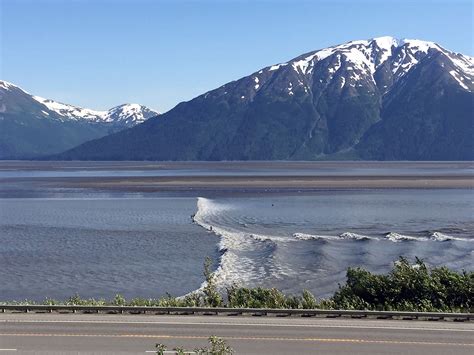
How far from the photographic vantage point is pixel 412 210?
324 ft

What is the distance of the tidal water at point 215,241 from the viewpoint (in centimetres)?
4991

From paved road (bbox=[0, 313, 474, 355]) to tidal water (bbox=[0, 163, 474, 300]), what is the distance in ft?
54.3

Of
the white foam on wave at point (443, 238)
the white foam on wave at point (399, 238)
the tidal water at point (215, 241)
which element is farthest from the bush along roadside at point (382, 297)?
the white foam on wave at point (443, 238)

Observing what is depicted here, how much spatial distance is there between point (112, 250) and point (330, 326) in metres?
38.9

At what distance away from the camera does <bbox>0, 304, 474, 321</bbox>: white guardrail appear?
94.8 feet

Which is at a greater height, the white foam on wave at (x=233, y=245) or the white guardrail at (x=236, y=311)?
the white guardrail at (x=236, y=311)

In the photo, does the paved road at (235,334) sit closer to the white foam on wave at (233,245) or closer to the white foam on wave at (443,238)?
the white foam on wave at (233,245)

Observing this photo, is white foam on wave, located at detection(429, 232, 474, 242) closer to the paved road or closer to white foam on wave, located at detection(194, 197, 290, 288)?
white foam on wave, located at detection(194, 197, 290, 288)

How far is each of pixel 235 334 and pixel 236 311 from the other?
11.8 ft

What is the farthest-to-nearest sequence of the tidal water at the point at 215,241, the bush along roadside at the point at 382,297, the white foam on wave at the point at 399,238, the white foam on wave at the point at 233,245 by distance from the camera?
the white foam on wave at the point at 399,238, the white foam on wave at the point at 233,245, the tidal water at the point at 215,241, the bush along roadside at the point at 382,297

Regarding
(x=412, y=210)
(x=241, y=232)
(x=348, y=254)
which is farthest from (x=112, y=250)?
(x=412, y=210)

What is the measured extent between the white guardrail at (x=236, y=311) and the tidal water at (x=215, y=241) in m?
14.9

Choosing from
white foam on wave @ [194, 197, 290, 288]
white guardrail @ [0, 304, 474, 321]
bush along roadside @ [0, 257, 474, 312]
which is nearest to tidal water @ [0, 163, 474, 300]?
white foam on wave @ [194, 197, 290, 288]

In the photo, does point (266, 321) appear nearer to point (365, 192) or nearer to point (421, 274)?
point (421, 274)
